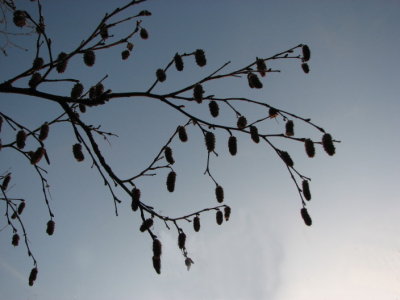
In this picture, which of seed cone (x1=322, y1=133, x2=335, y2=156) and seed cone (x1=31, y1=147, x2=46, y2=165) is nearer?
seed cone (x1=322, y1=133, x2=335, y2=156)

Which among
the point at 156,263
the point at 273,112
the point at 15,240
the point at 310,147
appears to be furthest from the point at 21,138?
the point at 310,147

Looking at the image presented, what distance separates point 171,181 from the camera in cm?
260

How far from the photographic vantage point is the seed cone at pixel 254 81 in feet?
7.55

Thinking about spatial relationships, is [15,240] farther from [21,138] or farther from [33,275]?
[21,138]

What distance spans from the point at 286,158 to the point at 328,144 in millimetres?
344

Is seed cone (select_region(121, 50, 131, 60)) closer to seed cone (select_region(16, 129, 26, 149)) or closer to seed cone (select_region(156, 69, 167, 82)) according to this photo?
seed cone (select_region(156, 69, 167, 82))

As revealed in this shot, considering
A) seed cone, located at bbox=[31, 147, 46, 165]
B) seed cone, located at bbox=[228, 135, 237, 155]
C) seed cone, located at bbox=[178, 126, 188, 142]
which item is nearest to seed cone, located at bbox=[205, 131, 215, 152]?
seed cone, located at bbox=[228, 135, 237, 155]

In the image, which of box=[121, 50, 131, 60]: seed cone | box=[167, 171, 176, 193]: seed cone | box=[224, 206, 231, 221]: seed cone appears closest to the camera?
box=[167, 171, 176, 193]: seed cone

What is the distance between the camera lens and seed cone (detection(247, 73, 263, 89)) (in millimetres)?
2303

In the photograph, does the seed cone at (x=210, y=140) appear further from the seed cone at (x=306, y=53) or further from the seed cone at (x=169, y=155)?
the seed cone at (x=306, y=53)

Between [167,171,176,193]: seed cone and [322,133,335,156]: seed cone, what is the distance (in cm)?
135

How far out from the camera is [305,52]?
2662 millimetres

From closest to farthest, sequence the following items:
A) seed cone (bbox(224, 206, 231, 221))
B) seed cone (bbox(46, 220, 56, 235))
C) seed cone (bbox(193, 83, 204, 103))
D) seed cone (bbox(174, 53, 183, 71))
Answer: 1. seed cone (bbox(193, 83, 204, 103))
2. seed cone (bbox(174, 53, 183, 71))
3. seed cone (bbox(224, 206, 231, 221))
4. seed cone (bbox(46, 220, 56, 235))

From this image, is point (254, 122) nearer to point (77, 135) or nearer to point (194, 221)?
point (194, 221)
